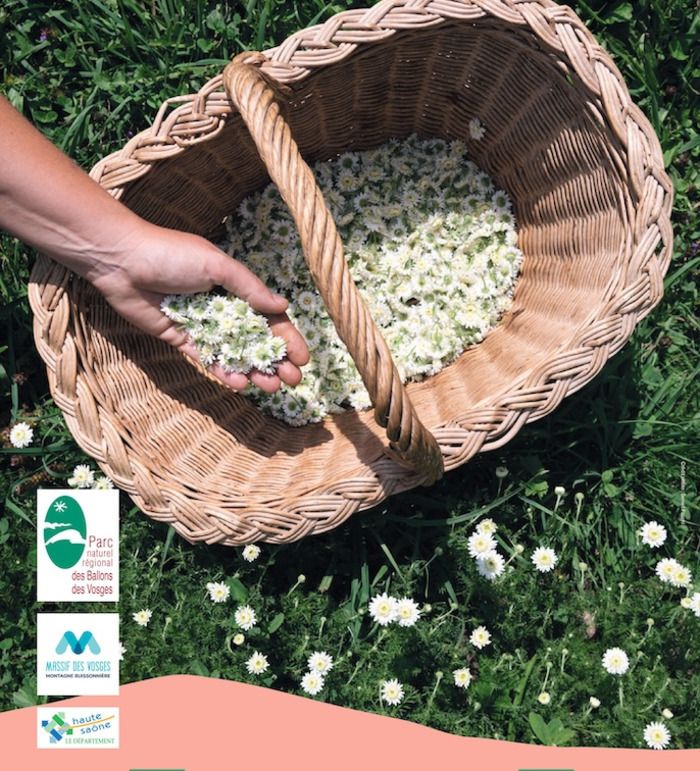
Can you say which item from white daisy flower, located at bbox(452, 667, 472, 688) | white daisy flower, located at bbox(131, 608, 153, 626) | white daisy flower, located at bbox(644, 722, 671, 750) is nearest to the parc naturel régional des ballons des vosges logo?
white daisy flower, located at bbox(131, 608, 153, 626)

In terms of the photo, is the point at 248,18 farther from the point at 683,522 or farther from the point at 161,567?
the point at 683,522

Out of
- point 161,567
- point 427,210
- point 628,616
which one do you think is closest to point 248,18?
point 427,210

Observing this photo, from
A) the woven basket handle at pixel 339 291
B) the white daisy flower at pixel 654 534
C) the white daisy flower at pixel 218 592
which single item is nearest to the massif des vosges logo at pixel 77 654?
the white daisy flower at pixel 218 592

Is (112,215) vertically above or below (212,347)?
above

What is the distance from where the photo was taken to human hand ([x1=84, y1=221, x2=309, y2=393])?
1.99 m

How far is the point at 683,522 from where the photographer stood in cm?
226

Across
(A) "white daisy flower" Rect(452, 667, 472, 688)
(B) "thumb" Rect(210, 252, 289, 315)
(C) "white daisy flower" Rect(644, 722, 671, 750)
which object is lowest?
(C) "white daisy flower" Rect(644, 722, 671, 750)

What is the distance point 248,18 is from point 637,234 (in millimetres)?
1444

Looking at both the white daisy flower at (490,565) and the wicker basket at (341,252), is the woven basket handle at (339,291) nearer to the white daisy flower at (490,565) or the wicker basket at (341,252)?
the wicker basket at (341,252)

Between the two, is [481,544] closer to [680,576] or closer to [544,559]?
[544,559]

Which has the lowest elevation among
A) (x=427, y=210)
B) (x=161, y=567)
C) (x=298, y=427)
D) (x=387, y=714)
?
(x=387, y=714)

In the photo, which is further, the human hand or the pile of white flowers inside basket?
the pile of white flowers inside basket

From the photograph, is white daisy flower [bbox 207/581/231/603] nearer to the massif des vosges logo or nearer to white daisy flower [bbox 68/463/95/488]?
the massif des vosges logo

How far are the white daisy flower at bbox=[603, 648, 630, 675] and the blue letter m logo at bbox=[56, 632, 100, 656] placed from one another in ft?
4.35
